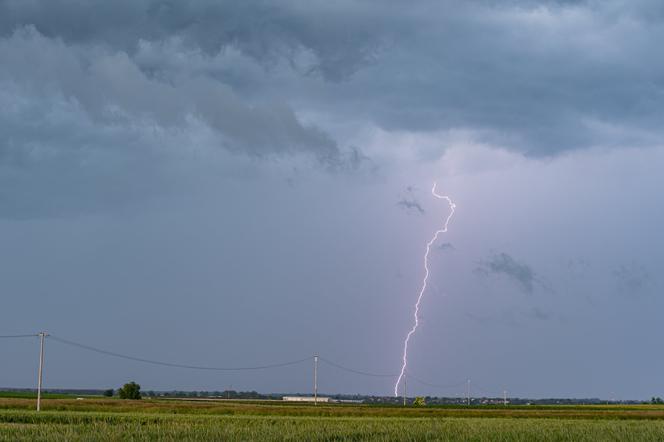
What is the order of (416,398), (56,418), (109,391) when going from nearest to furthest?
(56,418) < (416,398) < (109,391)

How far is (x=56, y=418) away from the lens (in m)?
55.7

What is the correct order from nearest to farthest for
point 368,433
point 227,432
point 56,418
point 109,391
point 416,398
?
Answer: 1. point 227,432
2. point 368,433
3. point 56,418
4. point 416,398
5. point 109,391

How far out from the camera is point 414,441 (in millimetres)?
29219

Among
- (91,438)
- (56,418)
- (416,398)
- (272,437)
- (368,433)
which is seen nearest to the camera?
(91,438)

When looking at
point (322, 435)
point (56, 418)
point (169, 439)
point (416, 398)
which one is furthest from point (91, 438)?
point (416, 398)

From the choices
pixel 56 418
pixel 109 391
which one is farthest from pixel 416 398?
pixel 56 418

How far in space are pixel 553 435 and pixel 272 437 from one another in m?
12.3

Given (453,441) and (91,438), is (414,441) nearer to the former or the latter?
(453,441)

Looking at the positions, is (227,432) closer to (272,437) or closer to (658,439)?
(272,437)

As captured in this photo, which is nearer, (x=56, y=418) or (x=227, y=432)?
(x=227, y=432)

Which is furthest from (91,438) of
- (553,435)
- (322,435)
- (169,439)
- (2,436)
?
(553,435)

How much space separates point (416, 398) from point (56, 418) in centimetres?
11515

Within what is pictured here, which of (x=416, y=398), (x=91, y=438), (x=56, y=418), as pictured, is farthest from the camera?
(x=416, y=398)

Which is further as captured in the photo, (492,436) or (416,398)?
(416,398)
